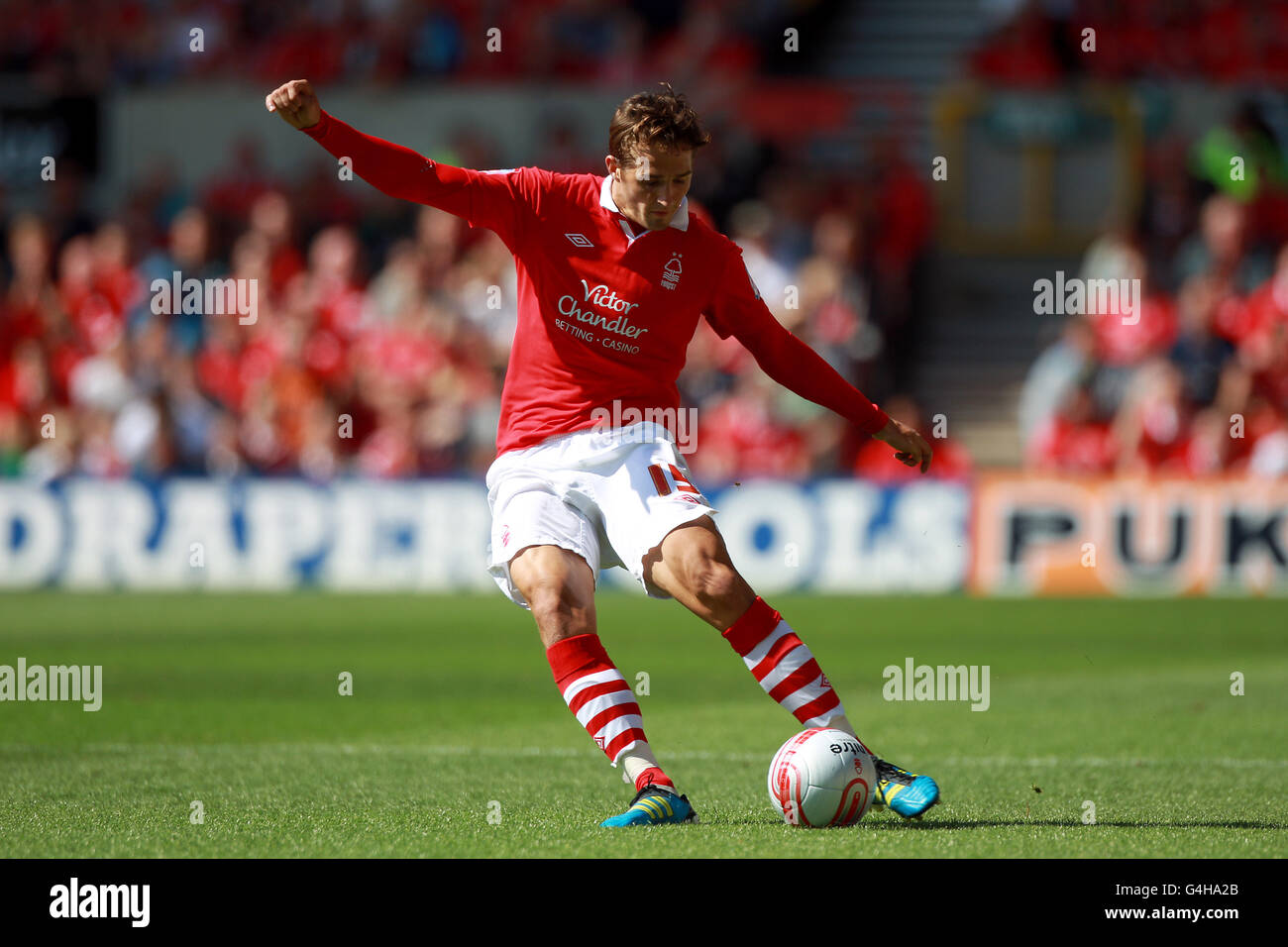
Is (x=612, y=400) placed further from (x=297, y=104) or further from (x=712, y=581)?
(x=297, y=104)

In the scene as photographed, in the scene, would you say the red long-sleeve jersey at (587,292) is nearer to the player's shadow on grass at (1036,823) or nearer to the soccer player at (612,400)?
the soccer player at (612,400)

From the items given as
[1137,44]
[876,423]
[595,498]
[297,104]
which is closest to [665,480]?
[595,498]

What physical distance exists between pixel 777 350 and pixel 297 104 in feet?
6.34

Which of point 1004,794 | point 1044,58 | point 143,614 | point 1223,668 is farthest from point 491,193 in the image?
point 1044,58

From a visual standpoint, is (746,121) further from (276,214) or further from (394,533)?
(394,533)

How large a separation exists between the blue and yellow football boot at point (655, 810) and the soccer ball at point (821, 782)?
32cm

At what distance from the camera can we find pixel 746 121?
72.1 ft

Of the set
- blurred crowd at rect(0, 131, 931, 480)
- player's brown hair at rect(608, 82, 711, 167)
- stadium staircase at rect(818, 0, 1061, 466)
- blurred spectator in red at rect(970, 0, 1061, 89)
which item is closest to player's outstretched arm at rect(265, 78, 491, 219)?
player's brown hair at rect(608, 82, 711, 167)

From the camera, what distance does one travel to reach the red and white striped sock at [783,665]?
251 inches

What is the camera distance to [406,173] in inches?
246

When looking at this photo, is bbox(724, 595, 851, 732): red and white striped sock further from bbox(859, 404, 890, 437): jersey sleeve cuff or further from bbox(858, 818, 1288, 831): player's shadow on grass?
bbox(859, 404, 890, 437): jersey sleeve cuff

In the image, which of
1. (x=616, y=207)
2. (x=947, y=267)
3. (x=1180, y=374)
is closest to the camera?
(x=616, y=207)

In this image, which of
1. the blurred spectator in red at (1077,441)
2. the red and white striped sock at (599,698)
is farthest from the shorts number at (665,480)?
the blurred spectator in red at (1077,441)

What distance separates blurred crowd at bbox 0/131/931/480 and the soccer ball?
12102 millimetres
